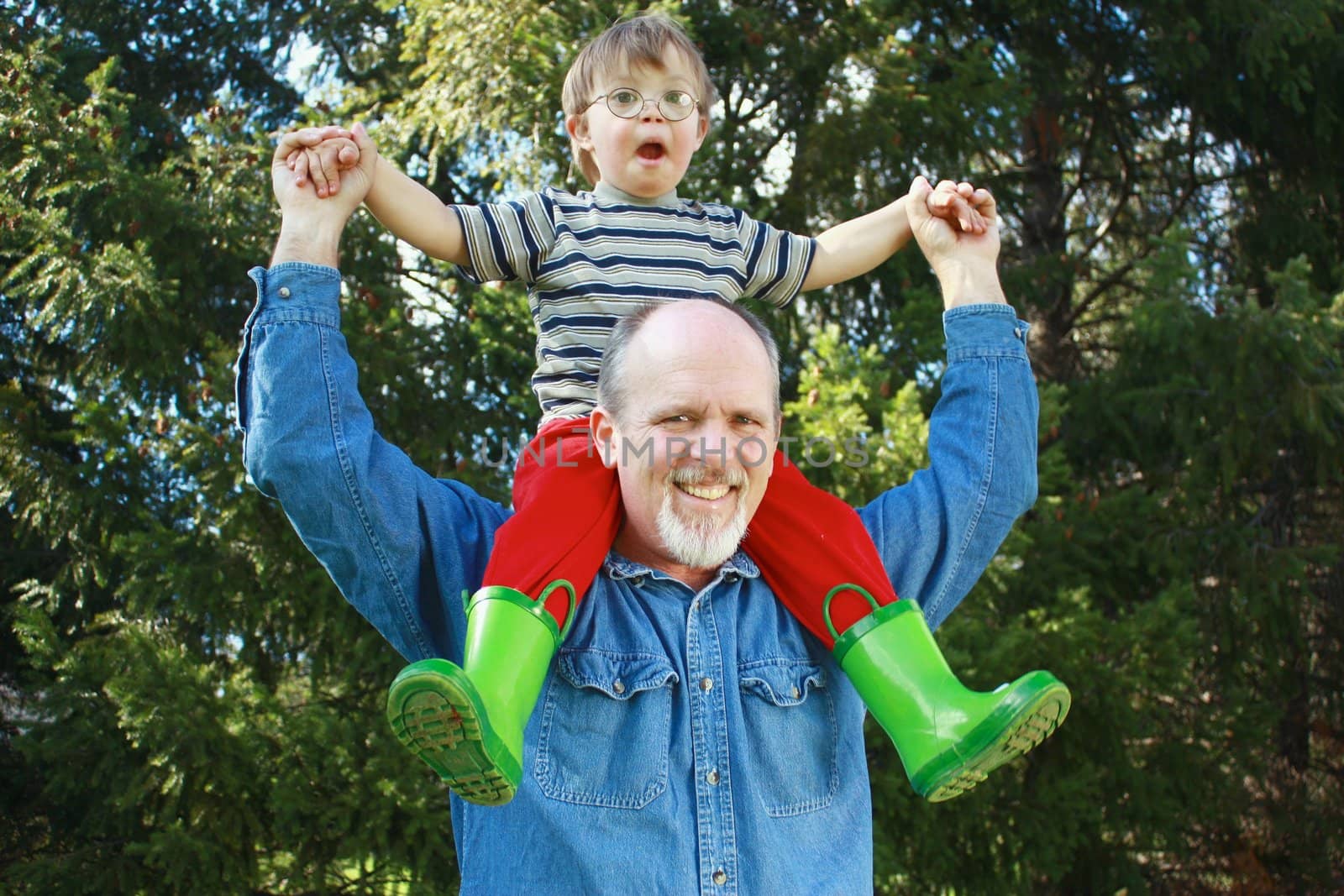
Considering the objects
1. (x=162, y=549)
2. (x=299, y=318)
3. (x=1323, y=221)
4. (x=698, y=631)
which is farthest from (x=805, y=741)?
(x=1323, y=221)

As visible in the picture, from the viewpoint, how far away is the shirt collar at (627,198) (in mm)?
2270

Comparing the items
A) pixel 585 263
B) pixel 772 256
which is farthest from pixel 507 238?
pixel 772 256

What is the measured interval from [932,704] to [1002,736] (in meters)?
0.13

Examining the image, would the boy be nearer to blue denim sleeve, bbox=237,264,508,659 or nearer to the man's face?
the man's face

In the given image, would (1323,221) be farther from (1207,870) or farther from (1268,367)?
(1207,870)

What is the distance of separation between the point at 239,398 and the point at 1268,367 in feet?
17.1

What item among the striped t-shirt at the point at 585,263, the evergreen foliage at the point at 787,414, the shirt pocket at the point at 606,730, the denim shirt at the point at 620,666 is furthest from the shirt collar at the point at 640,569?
the evergreen foliage at the point at 787,414

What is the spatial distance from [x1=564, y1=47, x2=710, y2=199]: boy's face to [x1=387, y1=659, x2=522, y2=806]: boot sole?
3.46 feet

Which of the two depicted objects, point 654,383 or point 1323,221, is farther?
point 1323,221

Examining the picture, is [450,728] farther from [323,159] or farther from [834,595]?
[323,159]

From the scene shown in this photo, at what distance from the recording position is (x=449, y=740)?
1.53 meters

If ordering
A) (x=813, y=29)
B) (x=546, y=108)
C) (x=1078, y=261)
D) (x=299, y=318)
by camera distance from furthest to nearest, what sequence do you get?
(x=1078, y=261), (x=813, y=29), (x=546, y=108), (x=299, y=318)

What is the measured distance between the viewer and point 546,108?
5578 millimetres

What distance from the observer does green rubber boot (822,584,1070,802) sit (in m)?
1.68
